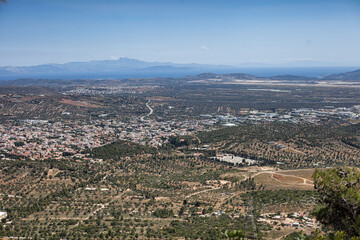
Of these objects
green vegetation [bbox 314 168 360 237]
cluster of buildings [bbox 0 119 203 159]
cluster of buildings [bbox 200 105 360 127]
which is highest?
green vegetation [bbox 314 168 360 237]

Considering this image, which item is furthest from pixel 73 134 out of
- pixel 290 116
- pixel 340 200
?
pixel 340 200

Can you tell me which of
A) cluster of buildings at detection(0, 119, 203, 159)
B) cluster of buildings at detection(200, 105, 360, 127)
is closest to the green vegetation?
cluster of buildings at detection(0, 119, 203, 159)

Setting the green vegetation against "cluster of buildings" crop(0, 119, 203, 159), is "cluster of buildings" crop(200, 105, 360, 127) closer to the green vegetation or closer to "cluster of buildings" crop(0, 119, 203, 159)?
"cluster of buildings" crop(0, 119, 203, 159)

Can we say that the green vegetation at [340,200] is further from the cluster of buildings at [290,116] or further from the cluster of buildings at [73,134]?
the cluster of buildings at [290,116]

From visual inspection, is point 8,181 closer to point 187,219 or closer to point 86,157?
point 86,157

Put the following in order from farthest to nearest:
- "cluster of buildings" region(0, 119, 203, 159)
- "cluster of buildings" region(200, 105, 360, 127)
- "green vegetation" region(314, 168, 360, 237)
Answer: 1. "cluster of buildings" region(200, 105, 360, 127)
2. "cluster of buildings" region(0, 119, 203, 159)
3. "green vegetation" region(314, 168, 360, 237)

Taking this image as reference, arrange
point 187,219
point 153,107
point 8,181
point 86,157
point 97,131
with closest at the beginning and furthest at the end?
point 187,219 < point 8,181 < point 86,157 < point 97,131 < point 153,107

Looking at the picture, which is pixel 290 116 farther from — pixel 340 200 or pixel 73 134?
pixel 340 200

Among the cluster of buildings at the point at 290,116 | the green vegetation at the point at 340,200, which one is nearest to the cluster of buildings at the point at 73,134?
the cluster of buildings at the point at 290,116

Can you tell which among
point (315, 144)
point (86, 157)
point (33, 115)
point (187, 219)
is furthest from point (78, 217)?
point (33, 115)
